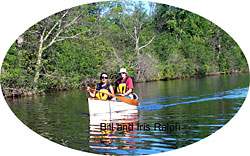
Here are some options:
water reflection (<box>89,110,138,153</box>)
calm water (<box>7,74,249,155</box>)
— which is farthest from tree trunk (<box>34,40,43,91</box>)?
water reflection (<box>89,110,138,153</box>)

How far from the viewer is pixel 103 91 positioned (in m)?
8.56

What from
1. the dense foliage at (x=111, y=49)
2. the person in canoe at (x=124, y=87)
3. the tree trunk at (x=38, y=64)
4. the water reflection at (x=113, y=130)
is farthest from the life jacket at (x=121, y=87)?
the tree trunk at (x=38, y=64)

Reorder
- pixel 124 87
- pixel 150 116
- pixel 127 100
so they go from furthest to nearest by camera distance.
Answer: pixel 124 87, pixel 127 100, pixel 150 116

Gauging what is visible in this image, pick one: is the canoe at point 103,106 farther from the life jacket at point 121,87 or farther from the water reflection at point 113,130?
the life jacket at point 121,87

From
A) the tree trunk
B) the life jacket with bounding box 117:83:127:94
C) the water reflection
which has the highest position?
the tree trunk

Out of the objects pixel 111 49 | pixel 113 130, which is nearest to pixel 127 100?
pixel 113 130

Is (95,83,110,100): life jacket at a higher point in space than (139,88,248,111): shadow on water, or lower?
higher

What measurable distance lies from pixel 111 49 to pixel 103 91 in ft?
5.84

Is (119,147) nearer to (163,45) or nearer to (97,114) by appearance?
→ (97,114)

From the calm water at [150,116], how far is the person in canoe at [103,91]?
309mm

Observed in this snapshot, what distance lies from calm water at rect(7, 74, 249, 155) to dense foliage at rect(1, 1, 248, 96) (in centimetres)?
33

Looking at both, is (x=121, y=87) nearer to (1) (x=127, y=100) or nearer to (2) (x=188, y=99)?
A: (1) (x=127, y=100)

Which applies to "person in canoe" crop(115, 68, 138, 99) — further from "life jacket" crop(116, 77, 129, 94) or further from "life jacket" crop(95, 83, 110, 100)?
"life jacket" crop(95, 83, 110, 100)

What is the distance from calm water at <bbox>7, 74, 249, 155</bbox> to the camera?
712 centimetres
